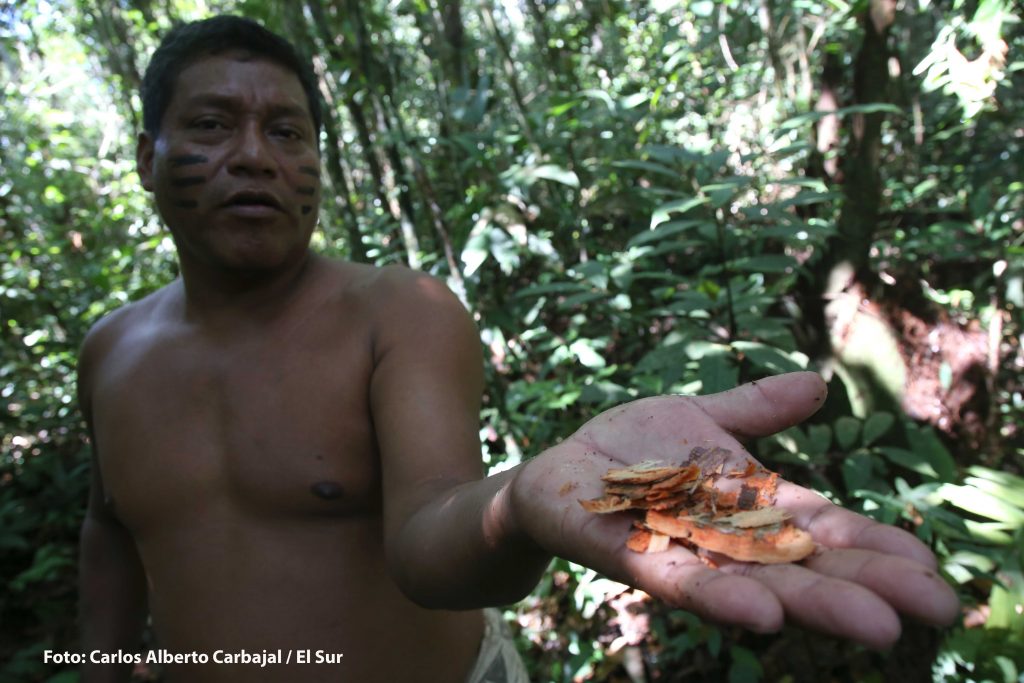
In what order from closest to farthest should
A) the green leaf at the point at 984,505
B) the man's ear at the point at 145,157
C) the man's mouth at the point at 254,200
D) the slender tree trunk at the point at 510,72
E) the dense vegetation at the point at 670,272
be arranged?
the green leaf at the point at 984,505 < the man's mouth at the point at 254,200 < the man's ear at the point at 145,157 < the dense vegetation at the point at 670,272 < the slender tree trunk at the point at 510,72

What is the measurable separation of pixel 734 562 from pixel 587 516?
0.52 feet

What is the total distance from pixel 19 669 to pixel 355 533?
49.1 inches

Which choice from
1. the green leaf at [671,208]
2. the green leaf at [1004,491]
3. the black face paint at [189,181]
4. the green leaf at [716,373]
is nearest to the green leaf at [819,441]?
the green leaf at [716,373]

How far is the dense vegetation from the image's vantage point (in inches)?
65.6

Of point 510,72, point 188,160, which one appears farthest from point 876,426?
point 510,72

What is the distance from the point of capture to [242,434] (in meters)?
1.23

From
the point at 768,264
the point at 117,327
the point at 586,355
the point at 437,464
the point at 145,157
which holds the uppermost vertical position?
the point at 145,157

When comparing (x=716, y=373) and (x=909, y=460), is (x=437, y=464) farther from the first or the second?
(x=909, y=460)

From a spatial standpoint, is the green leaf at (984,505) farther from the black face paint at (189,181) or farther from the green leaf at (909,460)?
the black face paint at (189,181)

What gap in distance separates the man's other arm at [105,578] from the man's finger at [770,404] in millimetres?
1359

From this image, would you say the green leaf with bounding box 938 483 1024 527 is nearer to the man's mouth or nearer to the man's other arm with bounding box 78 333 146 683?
the man's mouth

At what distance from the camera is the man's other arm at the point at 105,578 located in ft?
4.89

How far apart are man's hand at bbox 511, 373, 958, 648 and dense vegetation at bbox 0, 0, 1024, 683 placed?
0.62 meters

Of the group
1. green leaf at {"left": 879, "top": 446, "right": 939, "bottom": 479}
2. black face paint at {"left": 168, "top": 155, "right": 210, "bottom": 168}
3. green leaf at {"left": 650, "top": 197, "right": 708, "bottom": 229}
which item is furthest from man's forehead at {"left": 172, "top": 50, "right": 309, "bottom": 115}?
green leaf at {"left": 879, "top": 446, "right": 939, "bottom": 479}
